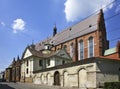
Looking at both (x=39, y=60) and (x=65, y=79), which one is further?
(x=39, y=60)

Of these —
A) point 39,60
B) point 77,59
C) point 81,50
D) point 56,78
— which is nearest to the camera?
point 56,78

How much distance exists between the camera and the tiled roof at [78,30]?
234 feet

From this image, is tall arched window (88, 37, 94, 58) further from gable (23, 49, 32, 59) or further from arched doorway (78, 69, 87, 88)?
arched doorway (78, 69, 87, 88)

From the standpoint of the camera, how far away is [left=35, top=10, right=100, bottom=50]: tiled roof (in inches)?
2803

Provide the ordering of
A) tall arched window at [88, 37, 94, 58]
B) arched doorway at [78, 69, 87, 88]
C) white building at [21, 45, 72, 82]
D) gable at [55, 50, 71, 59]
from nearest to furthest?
arched doorway at [78, 69, 87, 88] → tall arched window at [88, 37, 94, 58] → white building at [21, 45, 72, 82] → gable at [55, 50, 71, 59]

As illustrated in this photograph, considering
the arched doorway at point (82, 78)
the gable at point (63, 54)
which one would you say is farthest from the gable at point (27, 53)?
the arched doorway at point (82, 78)

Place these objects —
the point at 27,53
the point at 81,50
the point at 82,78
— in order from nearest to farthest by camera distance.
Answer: the point at 82,78 → the point at 81,50 → the point at 27,53

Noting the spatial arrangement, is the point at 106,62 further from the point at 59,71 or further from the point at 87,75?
the point at 59,71

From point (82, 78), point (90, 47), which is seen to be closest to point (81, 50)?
point (90, 47)

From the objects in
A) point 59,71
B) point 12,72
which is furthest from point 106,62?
point 12,72

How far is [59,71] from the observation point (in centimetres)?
5056

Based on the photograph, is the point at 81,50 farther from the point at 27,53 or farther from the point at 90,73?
the point at 90,73

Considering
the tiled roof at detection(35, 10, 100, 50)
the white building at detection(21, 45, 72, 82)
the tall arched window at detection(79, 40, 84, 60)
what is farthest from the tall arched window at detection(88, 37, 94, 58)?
the white building at detection(21, 45, 72, 82)

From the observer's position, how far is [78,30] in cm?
7831
